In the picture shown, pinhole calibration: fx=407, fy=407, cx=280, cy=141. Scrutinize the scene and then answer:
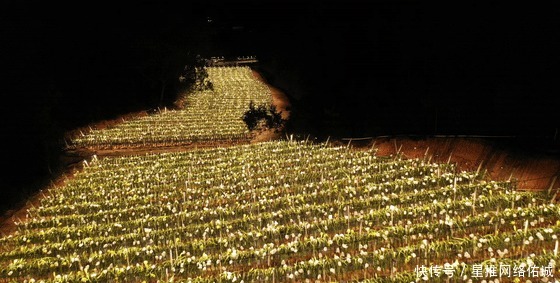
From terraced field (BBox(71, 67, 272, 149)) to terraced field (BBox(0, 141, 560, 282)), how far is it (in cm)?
1190

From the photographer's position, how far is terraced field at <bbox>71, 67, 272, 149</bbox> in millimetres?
31031

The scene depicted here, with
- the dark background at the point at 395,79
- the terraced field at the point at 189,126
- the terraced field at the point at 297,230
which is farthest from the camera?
the terraced field at the point at 189,126

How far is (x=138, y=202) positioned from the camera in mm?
16656

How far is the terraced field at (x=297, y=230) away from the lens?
9797 millimetres

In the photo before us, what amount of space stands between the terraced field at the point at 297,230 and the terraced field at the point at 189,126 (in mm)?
11896

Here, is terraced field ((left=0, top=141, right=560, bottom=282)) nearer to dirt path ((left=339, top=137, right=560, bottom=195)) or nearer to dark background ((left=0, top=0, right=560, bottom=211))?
dirt path ((left=339, top=137, right=560, bottom=195))

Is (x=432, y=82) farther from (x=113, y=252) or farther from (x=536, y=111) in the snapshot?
(x=113, y=252)

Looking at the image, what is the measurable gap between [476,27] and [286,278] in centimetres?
1960

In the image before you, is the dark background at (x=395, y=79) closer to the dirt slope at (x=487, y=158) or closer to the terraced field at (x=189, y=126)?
the dirt slope at (x=487, y=158)

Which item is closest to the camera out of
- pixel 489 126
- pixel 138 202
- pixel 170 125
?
pixel 138 202

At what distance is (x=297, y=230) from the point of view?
12.3 meters

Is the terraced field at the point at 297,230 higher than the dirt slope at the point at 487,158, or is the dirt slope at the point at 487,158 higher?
the dirt slope at the point at 487,158

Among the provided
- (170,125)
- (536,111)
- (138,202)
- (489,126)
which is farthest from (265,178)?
(170,125)

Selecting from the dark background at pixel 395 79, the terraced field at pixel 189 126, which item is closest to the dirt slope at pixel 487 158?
the dark background at pixel 395 79
